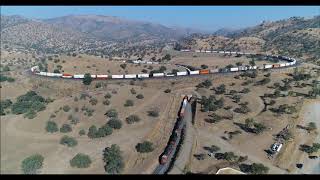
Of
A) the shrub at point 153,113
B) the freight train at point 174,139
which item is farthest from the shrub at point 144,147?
the shrub at point 153,113

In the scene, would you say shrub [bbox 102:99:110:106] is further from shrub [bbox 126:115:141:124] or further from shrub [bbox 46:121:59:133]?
shrub [bbox 46:121:59:133]

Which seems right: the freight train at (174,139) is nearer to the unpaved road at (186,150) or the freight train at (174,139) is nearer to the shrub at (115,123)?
the unpaved road at (186,150)

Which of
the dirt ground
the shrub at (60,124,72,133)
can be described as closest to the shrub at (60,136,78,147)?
the dirt ground

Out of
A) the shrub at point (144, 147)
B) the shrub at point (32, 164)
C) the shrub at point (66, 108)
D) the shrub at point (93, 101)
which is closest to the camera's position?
the shrub at point (32, 164)

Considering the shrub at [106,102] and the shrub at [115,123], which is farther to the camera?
the shrub at [106,102]

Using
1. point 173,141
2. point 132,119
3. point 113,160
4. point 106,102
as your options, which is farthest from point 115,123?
point 113,160

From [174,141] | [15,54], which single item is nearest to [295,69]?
[174,141]

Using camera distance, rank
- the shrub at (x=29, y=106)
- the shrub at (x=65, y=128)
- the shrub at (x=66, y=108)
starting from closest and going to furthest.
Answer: the shrub at (x=65, y=128) < the shrub at (x=29, y=106) < the shrub at (x=66, y=108)

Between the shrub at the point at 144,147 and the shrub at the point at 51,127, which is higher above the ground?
the shrub at the point at 144,147
